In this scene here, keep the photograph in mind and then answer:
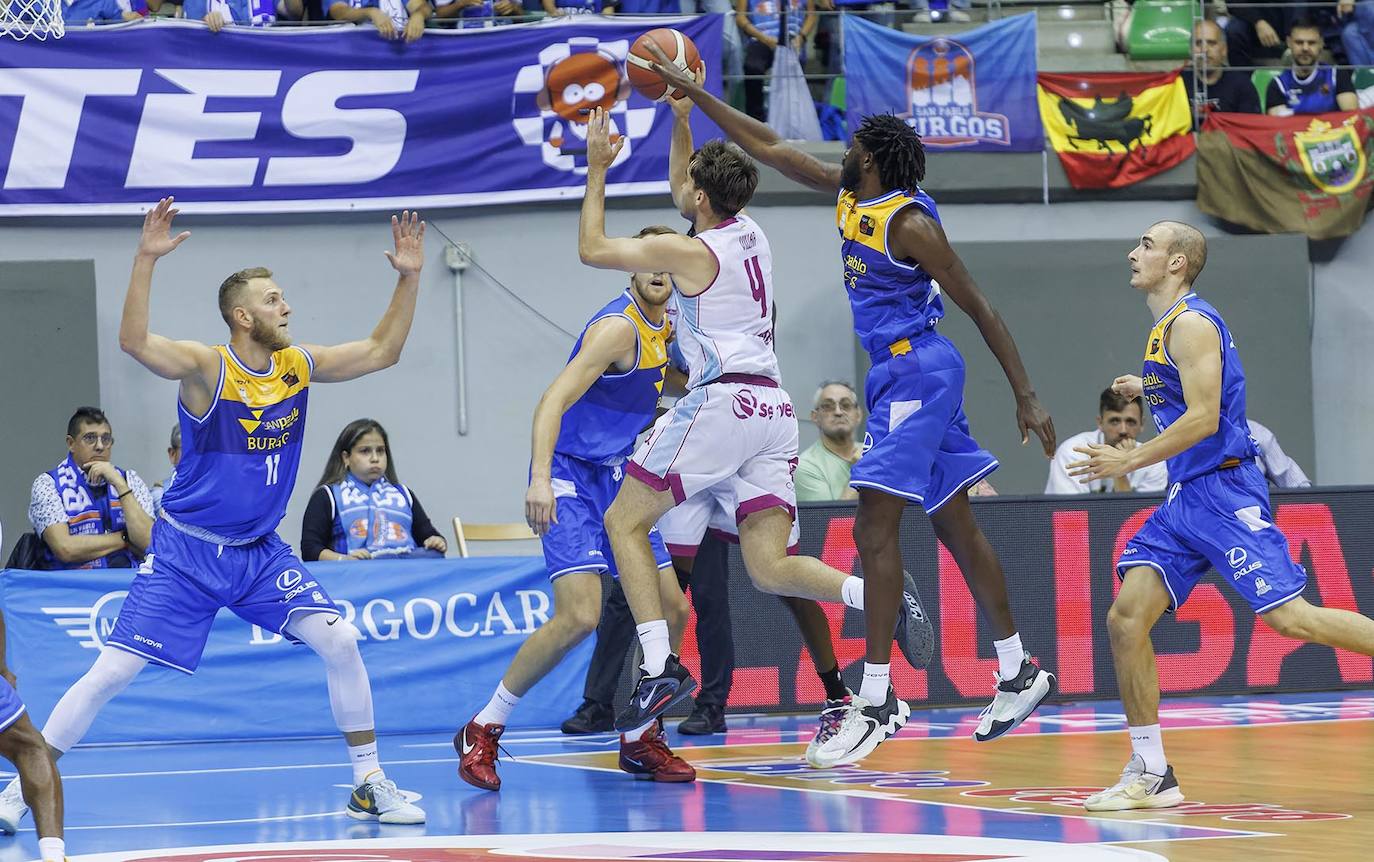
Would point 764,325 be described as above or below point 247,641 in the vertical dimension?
above

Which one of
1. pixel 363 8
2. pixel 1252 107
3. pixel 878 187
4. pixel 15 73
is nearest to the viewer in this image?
pixel 878 187

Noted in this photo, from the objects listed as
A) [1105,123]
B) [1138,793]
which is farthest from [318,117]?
[1138,793]

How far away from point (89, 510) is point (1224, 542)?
724 cm

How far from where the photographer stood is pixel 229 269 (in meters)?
13.9

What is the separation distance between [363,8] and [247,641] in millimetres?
5877

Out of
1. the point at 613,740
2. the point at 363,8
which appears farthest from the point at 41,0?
the point at 613,740

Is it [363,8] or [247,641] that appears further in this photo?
[363,8]

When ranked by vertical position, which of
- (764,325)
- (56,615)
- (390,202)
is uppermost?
(390,202)

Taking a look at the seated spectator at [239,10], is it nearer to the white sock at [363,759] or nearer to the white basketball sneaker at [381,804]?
the white sock at [363,759]

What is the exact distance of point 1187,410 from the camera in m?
6.45

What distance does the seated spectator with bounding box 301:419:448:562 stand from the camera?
10805 mm

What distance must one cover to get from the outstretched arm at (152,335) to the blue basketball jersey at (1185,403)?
3542mm

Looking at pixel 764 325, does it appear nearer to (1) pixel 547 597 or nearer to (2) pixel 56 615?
(1) pixel 547 597

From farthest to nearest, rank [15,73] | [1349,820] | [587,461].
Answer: [15,73] → [587,461] → [1349,820]
